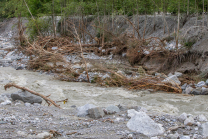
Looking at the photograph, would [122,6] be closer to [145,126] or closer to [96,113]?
[96,113]

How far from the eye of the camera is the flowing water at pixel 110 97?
5180mm

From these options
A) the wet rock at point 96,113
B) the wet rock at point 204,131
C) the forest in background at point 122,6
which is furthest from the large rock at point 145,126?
the forest in background at point 122,6

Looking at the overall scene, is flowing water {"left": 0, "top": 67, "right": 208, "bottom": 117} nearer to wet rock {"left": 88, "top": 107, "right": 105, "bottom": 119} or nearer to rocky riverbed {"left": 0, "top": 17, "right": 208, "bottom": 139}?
rocky riverbed {"left": 0, "top": 17, "right": 208, "bottom": 139}

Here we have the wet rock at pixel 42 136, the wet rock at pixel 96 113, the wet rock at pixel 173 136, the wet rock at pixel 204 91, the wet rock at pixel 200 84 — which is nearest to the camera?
the wet rock at pixel 42 136

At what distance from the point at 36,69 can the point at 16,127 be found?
7.94 m

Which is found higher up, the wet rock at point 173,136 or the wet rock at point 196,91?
the wet rock at point 173,136

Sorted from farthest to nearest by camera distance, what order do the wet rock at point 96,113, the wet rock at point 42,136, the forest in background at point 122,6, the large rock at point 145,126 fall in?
1. the forest in background at point 122,6
2. the wet rock at point 96,113
3. the large rock at point 145,126
4. the wet rock at point 42,136

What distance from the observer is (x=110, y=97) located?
6277 mm

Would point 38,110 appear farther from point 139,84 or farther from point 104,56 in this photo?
point 104,56

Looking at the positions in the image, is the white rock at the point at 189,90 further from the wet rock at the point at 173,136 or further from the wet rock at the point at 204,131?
the wet rock at the point at 173,136

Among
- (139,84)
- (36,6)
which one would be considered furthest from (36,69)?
(36,6)

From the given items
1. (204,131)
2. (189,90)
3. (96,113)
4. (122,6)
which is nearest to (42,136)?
(96,113)

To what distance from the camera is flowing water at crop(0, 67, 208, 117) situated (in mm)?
5180

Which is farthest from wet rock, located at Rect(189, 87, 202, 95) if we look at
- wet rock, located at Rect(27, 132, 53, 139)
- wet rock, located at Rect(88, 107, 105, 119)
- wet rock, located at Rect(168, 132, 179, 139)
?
wet rock, located at Rect(27, 132, 53, 139)
